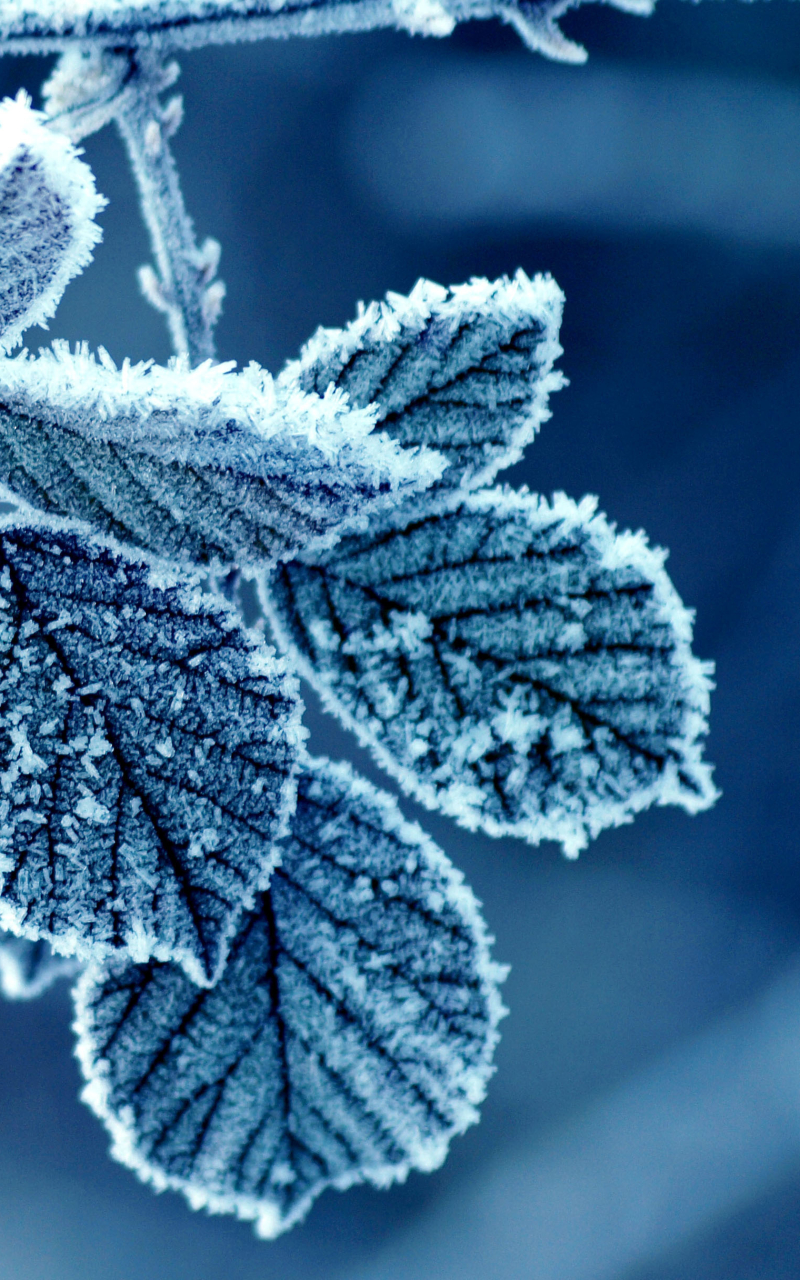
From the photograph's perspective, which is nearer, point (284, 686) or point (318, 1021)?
point (284, 686)

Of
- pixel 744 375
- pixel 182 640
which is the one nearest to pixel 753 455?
pixel 744 375

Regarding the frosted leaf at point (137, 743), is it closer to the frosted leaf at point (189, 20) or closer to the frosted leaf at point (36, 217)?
the frosted leaf at point (36, 217)

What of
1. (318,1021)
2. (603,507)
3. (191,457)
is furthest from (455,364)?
(603,507)

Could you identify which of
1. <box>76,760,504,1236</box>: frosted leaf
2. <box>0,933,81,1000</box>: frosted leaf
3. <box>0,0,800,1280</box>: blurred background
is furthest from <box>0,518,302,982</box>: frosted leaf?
<box>0,0,800,1280</box>: blurred background

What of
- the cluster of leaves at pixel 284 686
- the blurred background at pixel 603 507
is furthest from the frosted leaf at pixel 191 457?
the blurred background at pixel 603 507

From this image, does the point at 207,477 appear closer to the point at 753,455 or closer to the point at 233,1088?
the point at 233,1088

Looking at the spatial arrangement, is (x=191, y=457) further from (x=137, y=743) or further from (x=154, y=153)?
(x=154, y=153)

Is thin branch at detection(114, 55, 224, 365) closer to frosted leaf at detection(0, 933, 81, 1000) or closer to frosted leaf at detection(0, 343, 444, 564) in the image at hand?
frosted leaf at detection(0, 343, 444, 564)
